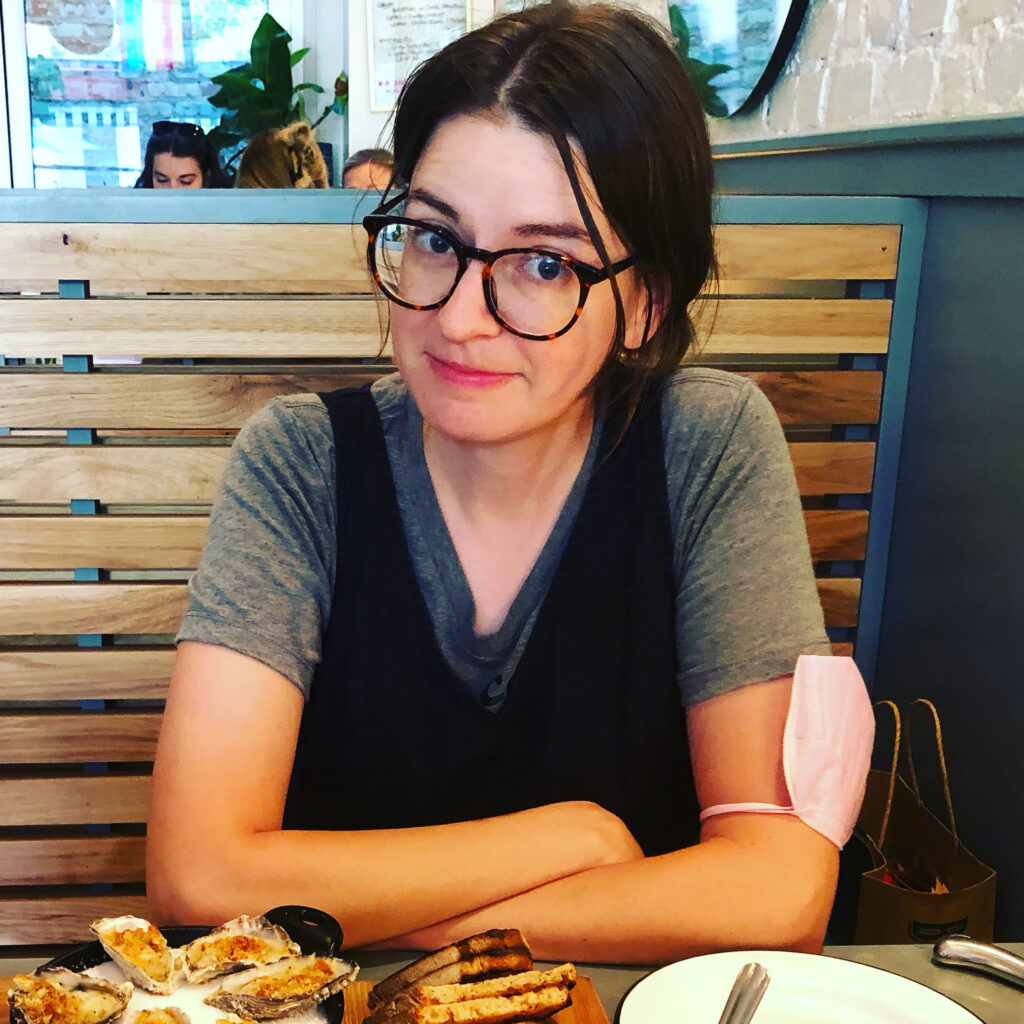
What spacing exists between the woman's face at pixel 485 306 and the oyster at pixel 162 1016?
59 centimetres

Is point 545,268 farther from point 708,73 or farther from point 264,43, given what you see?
point 264,43

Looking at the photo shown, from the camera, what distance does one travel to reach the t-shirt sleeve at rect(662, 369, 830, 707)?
1.11m

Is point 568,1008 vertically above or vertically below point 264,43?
below

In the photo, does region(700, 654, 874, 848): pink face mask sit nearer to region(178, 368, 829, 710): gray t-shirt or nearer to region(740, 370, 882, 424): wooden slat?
region(178, 368, 829, 710): gray t-shirt

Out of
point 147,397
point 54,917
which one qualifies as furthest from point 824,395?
point 54,917

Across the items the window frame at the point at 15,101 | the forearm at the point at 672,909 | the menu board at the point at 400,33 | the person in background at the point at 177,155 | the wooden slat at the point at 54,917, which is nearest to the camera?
the forearm at the point at 672,909

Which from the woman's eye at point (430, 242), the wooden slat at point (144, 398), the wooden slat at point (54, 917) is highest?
the woman's eye at point (430, 242)

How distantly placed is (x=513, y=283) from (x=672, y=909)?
0.59 meters

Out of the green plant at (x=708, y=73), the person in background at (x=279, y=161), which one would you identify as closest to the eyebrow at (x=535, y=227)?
the green plant at (x=708, y=73)

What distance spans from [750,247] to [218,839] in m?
1.37

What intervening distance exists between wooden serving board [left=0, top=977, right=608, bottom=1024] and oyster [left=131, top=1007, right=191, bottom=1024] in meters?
0.10

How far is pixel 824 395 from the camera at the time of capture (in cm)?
193

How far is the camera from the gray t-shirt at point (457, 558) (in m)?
1.09

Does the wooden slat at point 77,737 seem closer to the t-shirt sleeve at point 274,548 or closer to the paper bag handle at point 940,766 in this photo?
the t-shirt sleeve at point 274,548
